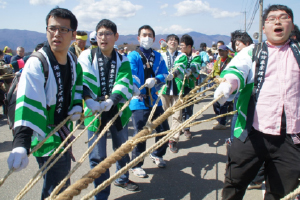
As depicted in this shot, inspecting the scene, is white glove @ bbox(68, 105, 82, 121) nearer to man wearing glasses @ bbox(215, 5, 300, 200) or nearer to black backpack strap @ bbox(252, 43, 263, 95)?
man wearing glasses @ bbox(215, 5, 300, 200)

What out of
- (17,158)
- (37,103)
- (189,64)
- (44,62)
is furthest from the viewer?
(189,64)

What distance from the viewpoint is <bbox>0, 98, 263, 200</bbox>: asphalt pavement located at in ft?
8.67

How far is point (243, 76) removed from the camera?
1.71 m

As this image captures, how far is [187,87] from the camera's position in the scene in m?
4.56

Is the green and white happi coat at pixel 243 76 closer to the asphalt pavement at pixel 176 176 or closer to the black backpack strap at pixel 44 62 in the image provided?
the asphalt pavement at pixel 176 176

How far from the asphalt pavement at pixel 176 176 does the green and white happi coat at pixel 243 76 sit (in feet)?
4.02

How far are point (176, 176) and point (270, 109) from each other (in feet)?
5.94

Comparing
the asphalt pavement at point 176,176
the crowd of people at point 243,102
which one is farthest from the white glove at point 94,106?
the asphalt pavement at point 176,176

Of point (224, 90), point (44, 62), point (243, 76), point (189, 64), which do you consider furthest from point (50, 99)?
point (189, 64)

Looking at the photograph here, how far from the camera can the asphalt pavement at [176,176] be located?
2.64 metres

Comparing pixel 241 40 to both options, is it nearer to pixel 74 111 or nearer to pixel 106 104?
pixel 106 104

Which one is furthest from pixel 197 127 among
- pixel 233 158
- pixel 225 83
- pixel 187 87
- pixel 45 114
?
pixel 45 114

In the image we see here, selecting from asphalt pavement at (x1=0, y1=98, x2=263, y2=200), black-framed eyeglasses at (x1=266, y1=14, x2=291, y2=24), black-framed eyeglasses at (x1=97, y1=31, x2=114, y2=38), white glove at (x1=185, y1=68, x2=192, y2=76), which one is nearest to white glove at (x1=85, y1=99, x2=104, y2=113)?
black-framed eyeglasses at (x1=97, y1=31, x2=114, y2=38)

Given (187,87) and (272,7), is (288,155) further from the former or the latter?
(187,87)
